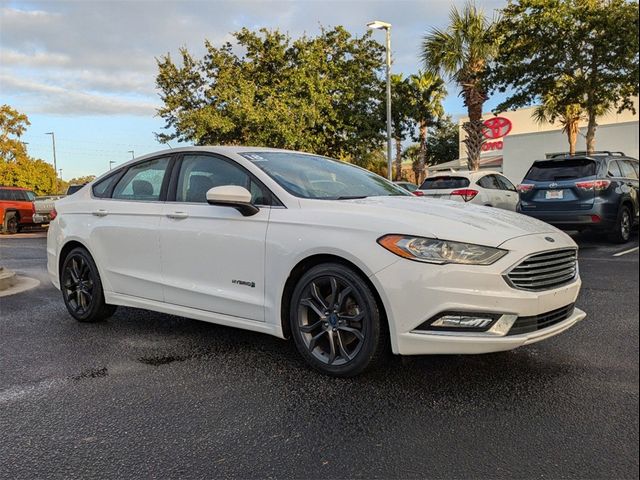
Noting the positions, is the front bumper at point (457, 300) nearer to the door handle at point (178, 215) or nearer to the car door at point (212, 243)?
the car door at point (212, 243)

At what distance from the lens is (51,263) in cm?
564

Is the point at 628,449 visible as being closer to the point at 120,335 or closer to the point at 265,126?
the point at 120,335

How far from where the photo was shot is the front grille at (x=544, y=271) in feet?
10.1

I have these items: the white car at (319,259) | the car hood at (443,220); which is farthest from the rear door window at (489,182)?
the car hood at (443,220)

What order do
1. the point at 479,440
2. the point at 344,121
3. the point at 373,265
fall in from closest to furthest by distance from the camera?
the point at 479,440, the point at 373,265, the point at 344,121

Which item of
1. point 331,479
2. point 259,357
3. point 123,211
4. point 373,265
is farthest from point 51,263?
point 331,479

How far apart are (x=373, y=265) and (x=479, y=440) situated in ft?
3.69

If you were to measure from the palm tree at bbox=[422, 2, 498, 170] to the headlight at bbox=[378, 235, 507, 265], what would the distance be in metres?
1.16

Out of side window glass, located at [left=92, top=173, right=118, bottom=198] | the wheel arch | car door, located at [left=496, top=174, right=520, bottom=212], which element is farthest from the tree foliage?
car door, located at [left=496, top=174, right=520, bottom=212]

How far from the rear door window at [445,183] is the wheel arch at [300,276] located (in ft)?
30.0

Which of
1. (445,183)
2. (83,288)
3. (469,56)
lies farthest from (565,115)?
(83,288)

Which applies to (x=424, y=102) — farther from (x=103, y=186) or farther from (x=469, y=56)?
(x=103, y=186)

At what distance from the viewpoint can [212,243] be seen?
13.4 ft

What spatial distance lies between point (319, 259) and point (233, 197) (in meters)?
0.77
